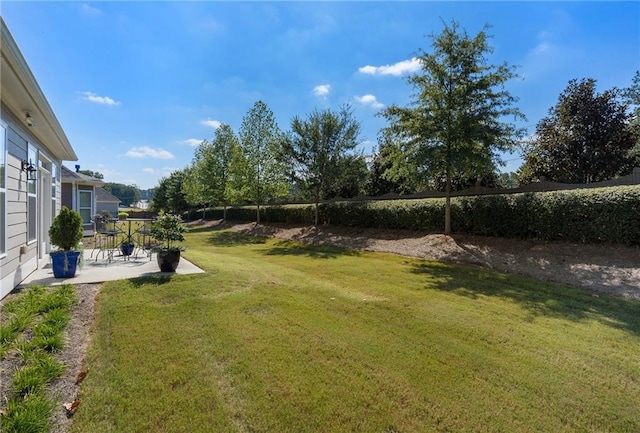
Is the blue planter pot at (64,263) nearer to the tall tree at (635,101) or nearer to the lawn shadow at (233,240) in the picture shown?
the lawn shadow at (233,240)

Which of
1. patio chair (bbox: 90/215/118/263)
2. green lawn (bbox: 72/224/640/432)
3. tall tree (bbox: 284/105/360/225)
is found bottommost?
green lawn (bbox: 72/224/640/432)

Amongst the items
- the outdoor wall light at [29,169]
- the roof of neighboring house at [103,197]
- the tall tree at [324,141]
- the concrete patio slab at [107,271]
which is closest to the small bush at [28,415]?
the concrete patio slab at [107,271]

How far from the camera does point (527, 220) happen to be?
9375mm

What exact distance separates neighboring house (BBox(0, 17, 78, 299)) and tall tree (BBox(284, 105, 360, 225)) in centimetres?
1067

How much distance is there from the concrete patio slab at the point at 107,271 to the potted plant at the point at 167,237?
0.20 m

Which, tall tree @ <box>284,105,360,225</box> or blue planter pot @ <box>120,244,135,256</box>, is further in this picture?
tall tree @ <box>284,105,360,225</box>

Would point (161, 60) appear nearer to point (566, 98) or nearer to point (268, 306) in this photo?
point (268, 306)

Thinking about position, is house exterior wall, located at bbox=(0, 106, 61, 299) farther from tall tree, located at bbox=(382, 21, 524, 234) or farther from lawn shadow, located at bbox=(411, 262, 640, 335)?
tall tree, located at bbox=(382, 21, 524, 234)

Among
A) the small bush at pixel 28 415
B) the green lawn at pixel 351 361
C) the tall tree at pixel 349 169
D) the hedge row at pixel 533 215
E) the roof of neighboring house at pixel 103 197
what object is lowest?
the green lawn at pixel 351 361

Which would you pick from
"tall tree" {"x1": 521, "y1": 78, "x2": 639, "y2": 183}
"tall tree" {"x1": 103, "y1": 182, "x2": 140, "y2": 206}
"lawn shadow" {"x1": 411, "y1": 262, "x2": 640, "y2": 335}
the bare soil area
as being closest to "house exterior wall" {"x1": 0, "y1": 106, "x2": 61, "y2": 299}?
the bare soil area

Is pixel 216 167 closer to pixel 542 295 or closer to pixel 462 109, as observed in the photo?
pixel 462 109

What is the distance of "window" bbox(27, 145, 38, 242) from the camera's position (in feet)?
20.1

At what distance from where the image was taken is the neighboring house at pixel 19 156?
12.9ft

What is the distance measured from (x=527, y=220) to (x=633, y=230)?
7.66ft
